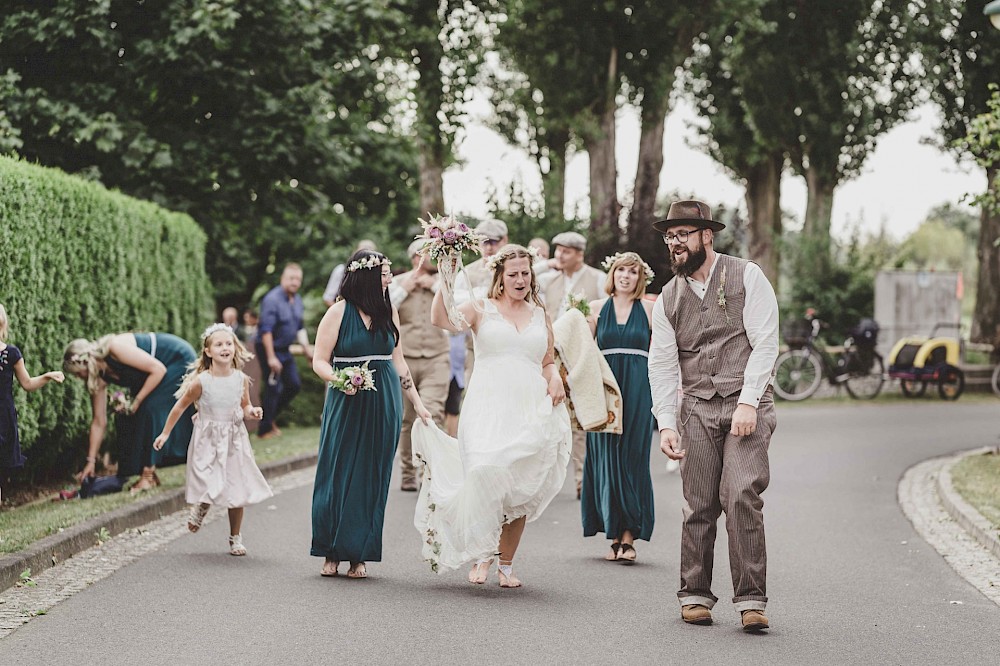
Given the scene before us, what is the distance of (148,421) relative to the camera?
1204cm

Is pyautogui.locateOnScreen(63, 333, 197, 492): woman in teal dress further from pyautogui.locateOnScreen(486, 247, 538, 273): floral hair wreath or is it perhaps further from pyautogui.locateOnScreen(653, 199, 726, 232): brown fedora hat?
pyautogui.locateOnScreen(653, 199, 726, 232): brown fedora hat

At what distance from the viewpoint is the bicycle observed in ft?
84.0

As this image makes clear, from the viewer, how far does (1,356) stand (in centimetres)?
949

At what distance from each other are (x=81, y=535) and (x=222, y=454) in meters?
1.05

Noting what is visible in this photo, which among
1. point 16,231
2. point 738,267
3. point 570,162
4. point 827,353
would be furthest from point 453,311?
point 570,162

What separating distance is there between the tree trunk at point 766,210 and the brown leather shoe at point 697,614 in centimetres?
2612

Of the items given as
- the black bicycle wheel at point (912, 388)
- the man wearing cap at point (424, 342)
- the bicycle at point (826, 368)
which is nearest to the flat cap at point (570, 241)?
the man wearing cap at point (424, 342)

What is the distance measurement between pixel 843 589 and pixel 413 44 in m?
17.0

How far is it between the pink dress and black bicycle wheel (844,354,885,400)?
18.1 metres

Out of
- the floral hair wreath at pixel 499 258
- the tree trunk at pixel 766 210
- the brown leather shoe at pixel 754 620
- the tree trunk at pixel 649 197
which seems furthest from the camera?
the tree trunk at pixel 766 210

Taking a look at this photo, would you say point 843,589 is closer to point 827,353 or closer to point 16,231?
point 16,231

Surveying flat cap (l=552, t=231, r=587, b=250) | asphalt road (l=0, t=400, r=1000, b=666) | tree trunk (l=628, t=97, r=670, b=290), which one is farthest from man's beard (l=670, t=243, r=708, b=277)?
tree trunk (l=628, t=97, r=670, b=290)

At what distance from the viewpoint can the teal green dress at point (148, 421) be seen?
12.0m

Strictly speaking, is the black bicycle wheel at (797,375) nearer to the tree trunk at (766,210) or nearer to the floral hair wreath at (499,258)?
the tree trunk at (766,210)
